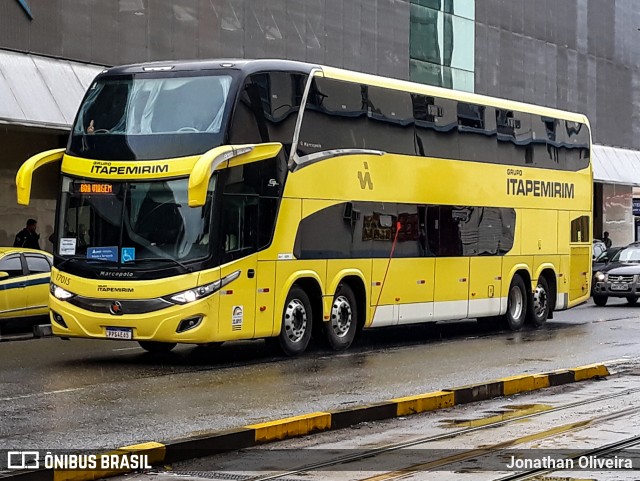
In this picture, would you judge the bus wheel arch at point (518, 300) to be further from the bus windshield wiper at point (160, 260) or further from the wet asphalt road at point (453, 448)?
the wet asphalt road at point (453, 448)

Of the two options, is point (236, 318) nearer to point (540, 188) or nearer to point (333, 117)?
point (333, 117)

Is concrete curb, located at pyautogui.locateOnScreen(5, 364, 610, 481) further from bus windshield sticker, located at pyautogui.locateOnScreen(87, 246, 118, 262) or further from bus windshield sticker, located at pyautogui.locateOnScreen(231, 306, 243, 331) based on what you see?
bus windshield sticker, located at pyautogui.locateOnScreen(87, 246, 118, 262)

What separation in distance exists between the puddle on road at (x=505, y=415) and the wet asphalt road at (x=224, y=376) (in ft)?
4.00

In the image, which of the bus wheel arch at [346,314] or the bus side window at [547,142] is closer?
the bus wheel arch at [346,314]

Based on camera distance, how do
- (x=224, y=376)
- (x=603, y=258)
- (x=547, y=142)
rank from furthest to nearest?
(x=603, y=258) → (x=547, y=142) → (x=224, y=376)

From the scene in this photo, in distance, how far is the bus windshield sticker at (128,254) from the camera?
15.9 metres

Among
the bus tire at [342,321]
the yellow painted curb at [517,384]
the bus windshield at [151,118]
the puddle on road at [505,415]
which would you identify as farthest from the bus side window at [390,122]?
the puddle on road at [505,415]

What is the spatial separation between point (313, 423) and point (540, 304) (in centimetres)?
1395

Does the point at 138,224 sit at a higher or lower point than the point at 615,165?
lower

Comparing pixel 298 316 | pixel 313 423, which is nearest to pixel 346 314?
pixel 298 316

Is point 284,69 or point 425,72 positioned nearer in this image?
point 284,69

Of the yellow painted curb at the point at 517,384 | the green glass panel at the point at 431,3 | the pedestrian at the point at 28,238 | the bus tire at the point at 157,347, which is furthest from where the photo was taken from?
the green glass panel at the point at 431,3

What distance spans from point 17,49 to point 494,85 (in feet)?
69.3

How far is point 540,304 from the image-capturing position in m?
24.2
